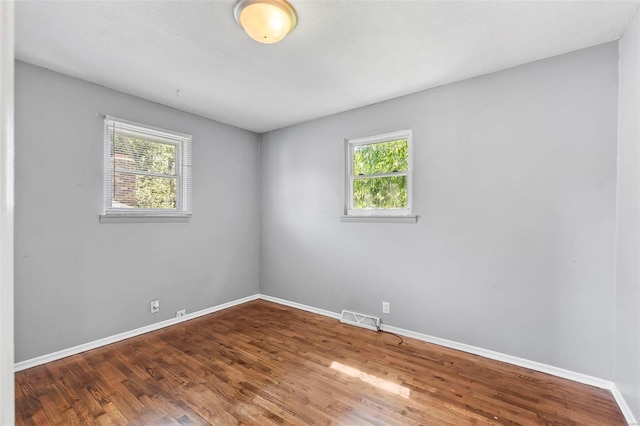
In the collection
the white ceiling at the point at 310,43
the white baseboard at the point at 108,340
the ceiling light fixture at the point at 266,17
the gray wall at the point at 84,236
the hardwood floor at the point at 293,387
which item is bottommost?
the hardwood floor at the point at 293,387

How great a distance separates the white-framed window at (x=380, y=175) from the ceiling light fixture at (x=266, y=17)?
176cm

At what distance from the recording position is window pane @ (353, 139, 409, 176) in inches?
128

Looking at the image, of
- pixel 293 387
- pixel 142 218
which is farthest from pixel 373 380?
pixel 142 218

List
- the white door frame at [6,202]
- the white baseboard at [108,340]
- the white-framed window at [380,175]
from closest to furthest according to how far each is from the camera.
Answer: the white door frame at [6,202] < the white baseboard at [108,340] < the white-framed window at [380,175]

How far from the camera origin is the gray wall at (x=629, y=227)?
1.82m

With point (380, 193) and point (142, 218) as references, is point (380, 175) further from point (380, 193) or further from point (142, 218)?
point (142, 218)

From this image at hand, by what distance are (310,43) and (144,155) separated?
7.33ft

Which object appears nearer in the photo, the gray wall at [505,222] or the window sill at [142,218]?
the gray wall at [505,222]

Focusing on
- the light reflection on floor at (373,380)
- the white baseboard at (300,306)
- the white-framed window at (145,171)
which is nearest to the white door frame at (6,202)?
the light reflection on floor at (373,380)

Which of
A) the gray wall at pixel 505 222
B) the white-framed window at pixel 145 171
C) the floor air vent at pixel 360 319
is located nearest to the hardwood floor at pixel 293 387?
the floor air vent at pixel 360 319

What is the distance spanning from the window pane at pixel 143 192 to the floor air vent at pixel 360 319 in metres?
2.44

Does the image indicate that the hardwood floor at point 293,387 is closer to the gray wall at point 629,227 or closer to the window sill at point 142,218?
the gray wall at point 629,227

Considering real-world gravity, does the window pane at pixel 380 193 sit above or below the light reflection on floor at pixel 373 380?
above

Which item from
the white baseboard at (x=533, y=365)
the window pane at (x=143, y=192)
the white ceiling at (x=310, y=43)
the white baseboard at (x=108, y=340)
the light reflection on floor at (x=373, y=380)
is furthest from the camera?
the window pane at (x=143, y=192)
